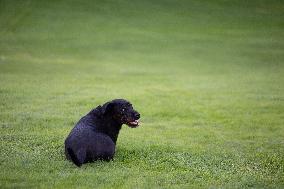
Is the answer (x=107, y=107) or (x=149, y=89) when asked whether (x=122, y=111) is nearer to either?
(x=107, y=107)

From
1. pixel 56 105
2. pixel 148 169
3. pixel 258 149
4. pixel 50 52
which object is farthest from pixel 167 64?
pixel 148 169

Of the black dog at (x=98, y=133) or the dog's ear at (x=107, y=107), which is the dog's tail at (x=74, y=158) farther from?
the dog's ear at (x=107, y=107)

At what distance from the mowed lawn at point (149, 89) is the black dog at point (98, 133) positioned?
0.31m

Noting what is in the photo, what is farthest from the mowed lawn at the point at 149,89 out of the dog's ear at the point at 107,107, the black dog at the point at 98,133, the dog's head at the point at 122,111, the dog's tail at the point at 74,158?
the dog's ear at the point at 107,107

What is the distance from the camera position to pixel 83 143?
1047cm

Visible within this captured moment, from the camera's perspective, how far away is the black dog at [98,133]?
10.5 metres

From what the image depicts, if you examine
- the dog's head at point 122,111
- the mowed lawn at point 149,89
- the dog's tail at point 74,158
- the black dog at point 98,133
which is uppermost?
the dog's head at point 122,111

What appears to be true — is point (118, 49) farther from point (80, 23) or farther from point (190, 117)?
point (190, 117)

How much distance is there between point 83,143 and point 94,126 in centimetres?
85

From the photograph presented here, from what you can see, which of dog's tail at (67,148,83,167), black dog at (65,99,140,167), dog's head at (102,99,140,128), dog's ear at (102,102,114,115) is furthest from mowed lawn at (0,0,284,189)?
dog's ear at (102,102,114,115)

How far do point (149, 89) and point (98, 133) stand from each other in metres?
14.1

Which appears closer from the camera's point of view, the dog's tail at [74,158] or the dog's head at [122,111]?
the dog's tail at [74,158]

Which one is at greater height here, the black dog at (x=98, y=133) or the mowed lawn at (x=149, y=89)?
the black dog at (x=98, y=133)

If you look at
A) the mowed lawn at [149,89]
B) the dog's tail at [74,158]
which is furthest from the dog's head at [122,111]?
the dog's tail at [74,158]
